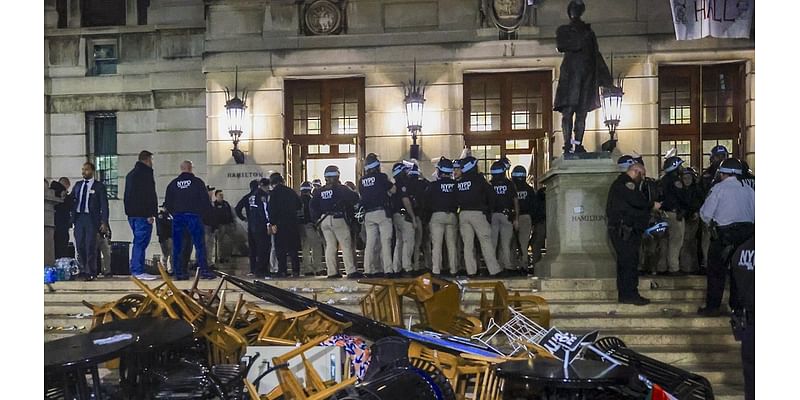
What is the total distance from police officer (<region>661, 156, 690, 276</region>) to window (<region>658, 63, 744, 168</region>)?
185 cm

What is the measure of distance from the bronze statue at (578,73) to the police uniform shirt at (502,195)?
104 centimetres

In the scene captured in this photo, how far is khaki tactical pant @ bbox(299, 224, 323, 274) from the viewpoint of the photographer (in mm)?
9469

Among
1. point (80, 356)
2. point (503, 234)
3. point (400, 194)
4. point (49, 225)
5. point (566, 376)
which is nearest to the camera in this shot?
point (566, 376)

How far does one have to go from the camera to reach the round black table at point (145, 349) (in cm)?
484

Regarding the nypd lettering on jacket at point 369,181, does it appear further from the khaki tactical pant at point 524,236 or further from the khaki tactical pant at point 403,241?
the khaki tactical pant at point 524,236

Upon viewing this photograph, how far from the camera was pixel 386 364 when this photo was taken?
15.9 feet

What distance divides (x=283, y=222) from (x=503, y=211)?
9.09 feet

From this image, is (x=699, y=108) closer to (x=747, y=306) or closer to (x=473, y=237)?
(x=473, y=237)

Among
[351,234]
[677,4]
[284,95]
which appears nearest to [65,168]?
[284,95]

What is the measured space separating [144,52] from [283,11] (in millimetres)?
2256

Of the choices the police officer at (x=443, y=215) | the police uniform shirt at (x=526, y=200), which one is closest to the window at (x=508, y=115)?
the police uniform shirt at (x=526, y=200)

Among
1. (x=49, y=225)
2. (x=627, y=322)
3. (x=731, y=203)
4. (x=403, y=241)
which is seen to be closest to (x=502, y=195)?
(x=403, y=241)

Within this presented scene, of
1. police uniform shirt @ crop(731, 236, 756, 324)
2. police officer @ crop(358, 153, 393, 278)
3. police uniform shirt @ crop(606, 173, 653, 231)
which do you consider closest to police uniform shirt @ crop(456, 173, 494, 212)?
police officer @ crop(358, 153, 393, 278)

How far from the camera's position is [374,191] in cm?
881
